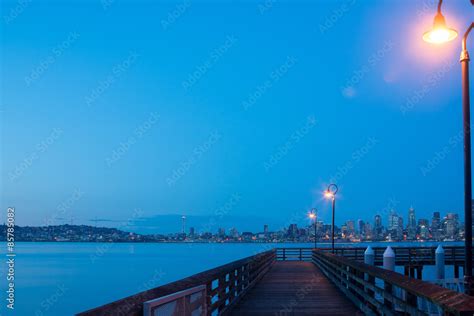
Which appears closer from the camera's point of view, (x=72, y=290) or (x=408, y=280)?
(x=408, y=280)

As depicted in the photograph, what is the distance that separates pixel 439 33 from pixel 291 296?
8.56 meters

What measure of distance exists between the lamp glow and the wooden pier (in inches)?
136

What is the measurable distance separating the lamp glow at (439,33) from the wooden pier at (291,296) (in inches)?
136

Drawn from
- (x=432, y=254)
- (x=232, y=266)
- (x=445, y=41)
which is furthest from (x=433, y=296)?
(x=432, y=254)

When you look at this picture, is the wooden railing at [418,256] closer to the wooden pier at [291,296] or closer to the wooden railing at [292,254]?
the wooden railing at [292,254]

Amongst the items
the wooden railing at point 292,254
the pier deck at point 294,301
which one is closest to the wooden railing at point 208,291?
the pier deck at point 294,301

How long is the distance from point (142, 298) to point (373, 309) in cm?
617

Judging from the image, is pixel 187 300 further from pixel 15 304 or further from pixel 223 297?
pixel 15 304

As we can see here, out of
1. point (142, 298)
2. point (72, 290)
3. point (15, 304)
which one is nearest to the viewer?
point (142, 298)

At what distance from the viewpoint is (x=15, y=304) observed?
4988 centimetres

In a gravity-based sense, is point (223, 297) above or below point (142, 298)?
below

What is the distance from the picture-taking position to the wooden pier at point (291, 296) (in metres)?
4.86

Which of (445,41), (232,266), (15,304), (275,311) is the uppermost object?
(445,41)

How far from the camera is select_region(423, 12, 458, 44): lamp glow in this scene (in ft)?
25.3
